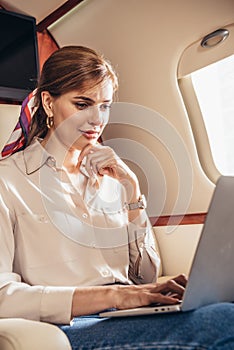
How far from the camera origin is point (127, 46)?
7.54 feet

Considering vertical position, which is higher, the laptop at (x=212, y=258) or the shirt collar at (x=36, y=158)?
the shirt collar at (x=36, y=158)

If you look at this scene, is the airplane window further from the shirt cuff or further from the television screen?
the shirt cuff

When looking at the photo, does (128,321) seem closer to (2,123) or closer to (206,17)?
(2,123)

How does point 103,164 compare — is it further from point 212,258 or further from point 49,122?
point 212,258

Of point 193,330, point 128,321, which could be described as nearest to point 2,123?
point 128,321

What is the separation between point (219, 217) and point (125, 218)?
26.1 inches

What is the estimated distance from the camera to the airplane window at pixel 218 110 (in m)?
2.25

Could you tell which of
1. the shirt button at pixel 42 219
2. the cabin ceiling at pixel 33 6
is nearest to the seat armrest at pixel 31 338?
the shirt button at pixel 42 219

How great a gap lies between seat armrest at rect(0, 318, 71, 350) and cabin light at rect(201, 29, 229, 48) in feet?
4.95

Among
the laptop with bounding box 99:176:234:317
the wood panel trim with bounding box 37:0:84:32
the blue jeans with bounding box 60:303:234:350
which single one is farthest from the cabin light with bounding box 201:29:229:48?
the blue jeans with bounding box 60:303:234:350

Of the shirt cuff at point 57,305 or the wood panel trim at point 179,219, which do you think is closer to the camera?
→ the shirt cuff at point 57,305

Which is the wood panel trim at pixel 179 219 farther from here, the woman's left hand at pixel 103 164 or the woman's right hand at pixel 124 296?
the woman's right hand at pixel 124 296

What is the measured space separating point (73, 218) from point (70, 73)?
0.41 m

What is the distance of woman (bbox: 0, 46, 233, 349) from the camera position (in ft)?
3.34
